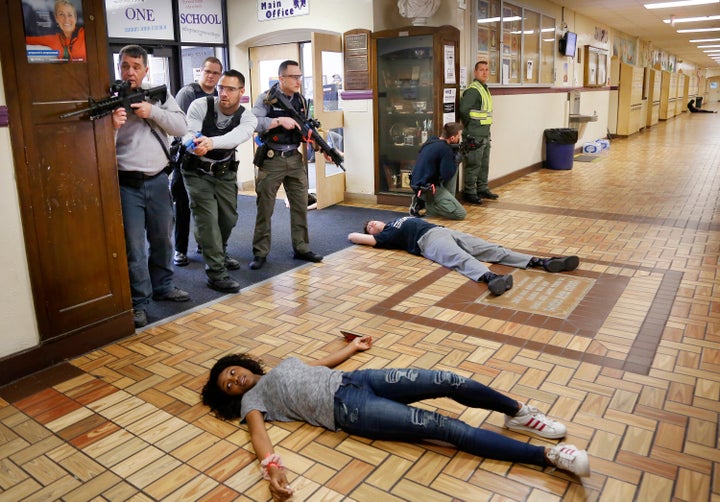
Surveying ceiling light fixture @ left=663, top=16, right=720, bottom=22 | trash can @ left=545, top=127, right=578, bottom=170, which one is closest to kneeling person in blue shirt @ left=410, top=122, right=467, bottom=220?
trash can @ left=545, top=127, right=578, bottom=170

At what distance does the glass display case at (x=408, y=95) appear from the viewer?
22.4ft

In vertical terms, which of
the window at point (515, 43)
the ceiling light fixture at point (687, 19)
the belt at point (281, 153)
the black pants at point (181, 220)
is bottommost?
the black pants at point (181, 220)

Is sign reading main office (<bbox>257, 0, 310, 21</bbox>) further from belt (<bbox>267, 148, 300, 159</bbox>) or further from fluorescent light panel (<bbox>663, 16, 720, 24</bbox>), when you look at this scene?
fluorescent light panel (<bbox>663, 16, 720, 24</bbox>)

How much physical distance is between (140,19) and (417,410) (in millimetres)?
6258

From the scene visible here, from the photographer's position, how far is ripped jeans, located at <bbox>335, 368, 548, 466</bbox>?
2242mm

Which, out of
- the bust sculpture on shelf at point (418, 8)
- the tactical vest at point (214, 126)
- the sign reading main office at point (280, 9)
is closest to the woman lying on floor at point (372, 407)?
the tactical vest at point (214, 126)

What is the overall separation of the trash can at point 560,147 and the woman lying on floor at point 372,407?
26.9 ft

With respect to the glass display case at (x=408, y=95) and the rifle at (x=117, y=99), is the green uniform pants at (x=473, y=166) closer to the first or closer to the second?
the glass display case at (x=408, y=95)

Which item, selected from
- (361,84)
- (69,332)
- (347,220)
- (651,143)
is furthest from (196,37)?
(651,143)

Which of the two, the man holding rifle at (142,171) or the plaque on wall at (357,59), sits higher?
the plaque on wall at (357,59)

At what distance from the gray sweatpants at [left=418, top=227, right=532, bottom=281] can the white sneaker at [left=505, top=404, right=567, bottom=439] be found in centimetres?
206

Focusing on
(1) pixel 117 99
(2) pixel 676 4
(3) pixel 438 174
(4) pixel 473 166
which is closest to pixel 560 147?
(2) pixel 676 4

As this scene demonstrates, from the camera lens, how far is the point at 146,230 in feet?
13.3

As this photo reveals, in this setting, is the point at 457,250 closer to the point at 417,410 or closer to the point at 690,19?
the point at 417,410
